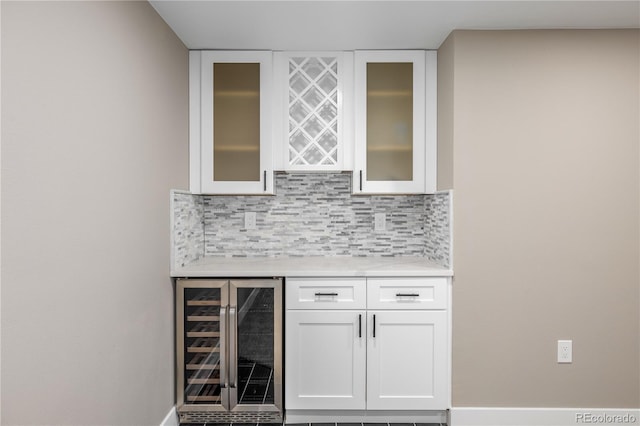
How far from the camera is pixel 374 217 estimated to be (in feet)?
10.9

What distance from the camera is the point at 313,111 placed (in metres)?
2.95

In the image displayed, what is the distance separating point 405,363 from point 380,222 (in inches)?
41.1

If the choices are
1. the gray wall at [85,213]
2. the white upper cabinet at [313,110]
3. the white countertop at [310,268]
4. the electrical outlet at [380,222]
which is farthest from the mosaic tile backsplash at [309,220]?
the gray wall at [85,213]

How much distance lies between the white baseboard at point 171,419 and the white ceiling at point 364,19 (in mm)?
2188

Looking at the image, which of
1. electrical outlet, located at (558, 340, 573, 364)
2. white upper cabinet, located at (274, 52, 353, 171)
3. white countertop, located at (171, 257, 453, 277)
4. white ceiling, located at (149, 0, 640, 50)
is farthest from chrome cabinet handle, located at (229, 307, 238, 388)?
electrical outlet, located at (558, 340, 573, 364)

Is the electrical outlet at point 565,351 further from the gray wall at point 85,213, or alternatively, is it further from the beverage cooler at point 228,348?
the gray wall at point 85,213

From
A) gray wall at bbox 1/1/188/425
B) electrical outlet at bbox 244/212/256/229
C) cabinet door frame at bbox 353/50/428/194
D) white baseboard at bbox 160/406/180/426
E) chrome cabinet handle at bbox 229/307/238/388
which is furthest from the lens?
electrical outlet at bbox 244/212/256/229

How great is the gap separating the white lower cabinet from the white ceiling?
4.73 feet

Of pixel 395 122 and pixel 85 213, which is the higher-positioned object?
pixel 395 122

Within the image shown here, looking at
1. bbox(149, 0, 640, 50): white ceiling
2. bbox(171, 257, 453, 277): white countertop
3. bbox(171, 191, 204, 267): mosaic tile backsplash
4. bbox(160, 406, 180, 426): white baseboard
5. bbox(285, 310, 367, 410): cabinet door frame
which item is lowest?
bbox(160, 406, 180, 426): white baseboard

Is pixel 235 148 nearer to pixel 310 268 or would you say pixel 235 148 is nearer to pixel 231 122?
pixel 231 122

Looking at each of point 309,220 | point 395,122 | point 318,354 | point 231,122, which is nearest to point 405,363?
point 318,354

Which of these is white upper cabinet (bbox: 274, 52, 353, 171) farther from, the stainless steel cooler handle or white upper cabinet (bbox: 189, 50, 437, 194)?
the stainless steel cooler handle

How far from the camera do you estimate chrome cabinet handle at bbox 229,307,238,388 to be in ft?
8.64
